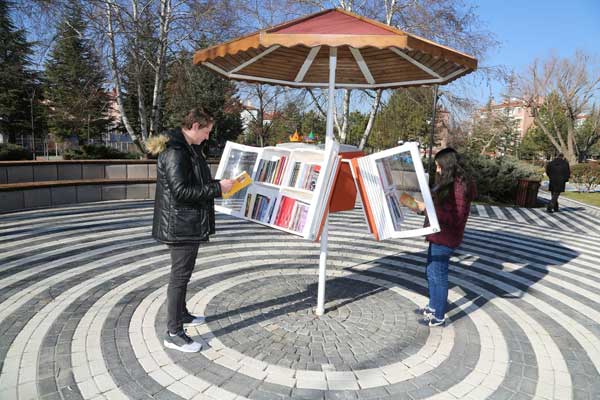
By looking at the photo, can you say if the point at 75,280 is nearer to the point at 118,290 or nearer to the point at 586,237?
the point at 118,290

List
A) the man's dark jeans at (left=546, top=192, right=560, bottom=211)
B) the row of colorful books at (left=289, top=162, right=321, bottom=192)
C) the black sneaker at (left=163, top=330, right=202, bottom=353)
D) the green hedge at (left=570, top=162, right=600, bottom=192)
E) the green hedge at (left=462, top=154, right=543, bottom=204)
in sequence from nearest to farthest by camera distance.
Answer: the black sneaker at (left=163, top=330, right=202, bottom=353) < the row of colorful books at (left=289, top=162, right=321, bottom=192) < the man's dark jeans at (left=546, top=192, right=560, bottom=211) < the green hedge at (left=462, top=154, right=543, bottom=204) < the green hedge at (left=570, top=162, right=600, bottom=192)

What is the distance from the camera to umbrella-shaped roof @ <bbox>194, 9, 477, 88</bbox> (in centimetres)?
280

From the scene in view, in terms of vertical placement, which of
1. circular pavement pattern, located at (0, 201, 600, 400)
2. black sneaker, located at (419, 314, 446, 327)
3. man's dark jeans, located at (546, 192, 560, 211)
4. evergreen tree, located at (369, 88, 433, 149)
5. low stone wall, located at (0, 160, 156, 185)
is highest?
evergreen tree, located at (369, 88, 433, 149)

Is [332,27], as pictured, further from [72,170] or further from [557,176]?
[557,176]

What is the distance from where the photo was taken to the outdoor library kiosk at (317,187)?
11.1 ft

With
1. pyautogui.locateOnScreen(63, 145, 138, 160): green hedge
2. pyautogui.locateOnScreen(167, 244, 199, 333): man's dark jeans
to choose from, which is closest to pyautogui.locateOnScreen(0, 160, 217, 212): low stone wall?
pyautogui.locateOnScreen(63, 145, 138, 160): green hedge

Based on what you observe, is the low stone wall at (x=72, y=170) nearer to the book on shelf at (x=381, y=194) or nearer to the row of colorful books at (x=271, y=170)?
the row of colorful books at (x=271, y=170)

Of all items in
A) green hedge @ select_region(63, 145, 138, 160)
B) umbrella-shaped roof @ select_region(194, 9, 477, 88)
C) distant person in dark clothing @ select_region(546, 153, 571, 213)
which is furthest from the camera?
green hedge @ select_region(63, 145, 138, 160)

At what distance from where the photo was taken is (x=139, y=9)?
46.2 ft

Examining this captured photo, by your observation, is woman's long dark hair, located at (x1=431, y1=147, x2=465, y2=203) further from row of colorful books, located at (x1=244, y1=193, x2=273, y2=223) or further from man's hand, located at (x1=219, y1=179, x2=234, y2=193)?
man's hand, located at (x1=219, y1=179, x2=234, y2=193)

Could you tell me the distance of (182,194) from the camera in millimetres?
3035

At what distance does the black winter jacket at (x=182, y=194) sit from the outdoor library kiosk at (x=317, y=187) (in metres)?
0.77

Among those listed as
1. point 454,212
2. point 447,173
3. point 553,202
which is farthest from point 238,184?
point 553,202

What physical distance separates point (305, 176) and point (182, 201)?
3.96 ft
